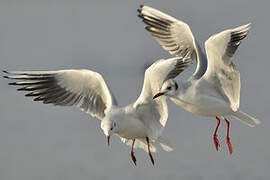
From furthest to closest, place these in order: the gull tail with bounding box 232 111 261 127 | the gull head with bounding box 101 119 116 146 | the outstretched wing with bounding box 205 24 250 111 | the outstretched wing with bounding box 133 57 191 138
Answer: the gull tail with bounding box 232 111 261 127 → the gull head with bounding box 101 119 116 146 → the outstretched wing with bounding box 133 57 191 138 → the outstretched wing with bounding box 205 24 250 111

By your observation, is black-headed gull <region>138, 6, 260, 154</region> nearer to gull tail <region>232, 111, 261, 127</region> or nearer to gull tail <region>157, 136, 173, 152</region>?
gull tail <region>232, 111, 261, 127</region>

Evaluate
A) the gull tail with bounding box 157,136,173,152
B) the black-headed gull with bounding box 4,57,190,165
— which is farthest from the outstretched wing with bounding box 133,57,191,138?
the gull tail with bounding box 157,136,173,152

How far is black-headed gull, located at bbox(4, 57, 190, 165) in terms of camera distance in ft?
42.2

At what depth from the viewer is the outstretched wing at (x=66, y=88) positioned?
14033mm

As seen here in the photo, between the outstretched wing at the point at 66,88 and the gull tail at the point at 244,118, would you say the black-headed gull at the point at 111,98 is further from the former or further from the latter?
→ the gull tail at the point at 244,118

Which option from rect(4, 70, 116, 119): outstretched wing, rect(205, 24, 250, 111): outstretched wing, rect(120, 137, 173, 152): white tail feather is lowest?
rect(120, 137, 173, 152): white tail feather

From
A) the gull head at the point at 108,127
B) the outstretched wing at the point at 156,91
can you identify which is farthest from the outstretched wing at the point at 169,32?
the gull head at the point at 108,127

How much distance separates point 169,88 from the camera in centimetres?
1281

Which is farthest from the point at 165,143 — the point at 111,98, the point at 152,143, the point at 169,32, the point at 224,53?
the point at 224,53

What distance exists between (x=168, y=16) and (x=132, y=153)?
2.96m

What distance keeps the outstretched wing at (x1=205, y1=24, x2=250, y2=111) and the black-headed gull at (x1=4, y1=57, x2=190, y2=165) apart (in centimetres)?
60

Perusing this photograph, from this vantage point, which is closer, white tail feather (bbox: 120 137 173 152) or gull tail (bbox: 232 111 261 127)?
gull tail (bbox: 232 111 261 127)

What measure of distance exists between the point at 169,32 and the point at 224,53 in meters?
2.49

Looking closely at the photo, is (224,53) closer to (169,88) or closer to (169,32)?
(169,88)
